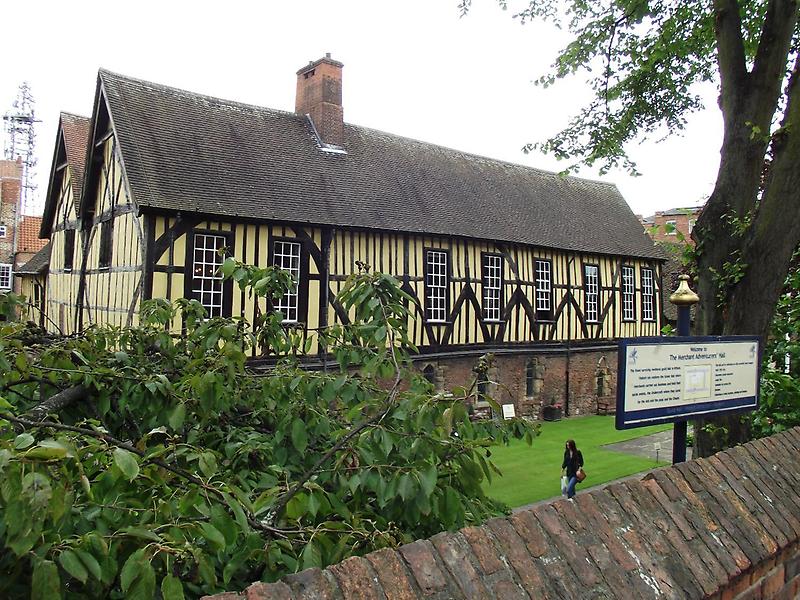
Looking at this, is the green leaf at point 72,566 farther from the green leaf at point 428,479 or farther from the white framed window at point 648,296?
the white framed window at point 648,296

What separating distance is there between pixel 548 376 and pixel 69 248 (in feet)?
52.8

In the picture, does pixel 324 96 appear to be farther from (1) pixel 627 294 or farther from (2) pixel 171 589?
(2) pixel 171 589

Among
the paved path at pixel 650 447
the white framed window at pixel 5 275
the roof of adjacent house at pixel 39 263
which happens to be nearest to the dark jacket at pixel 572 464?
the paved path at pixel 650 447

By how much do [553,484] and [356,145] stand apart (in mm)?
12042

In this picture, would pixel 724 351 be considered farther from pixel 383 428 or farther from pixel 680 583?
pixel 383 428

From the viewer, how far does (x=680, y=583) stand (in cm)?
243

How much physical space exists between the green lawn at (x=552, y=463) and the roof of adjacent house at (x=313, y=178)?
247 inches

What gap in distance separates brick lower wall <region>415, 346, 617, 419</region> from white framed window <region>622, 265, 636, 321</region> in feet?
5.32

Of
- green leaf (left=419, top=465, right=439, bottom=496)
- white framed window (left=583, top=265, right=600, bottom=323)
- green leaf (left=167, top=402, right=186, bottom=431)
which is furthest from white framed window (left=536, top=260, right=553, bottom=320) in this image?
green leaf (left=419, top=465, right=439, bottom=496)

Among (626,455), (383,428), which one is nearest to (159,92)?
(626,455)

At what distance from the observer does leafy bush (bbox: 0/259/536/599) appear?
179 centimetres

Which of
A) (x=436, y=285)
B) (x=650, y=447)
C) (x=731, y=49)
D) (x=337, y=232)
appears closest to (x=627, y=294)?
(x=650, y=447)

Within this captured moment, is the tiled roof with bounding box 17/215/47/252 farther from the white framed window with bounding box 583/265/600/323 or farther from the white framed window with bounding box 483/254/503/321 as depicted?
the white framed window with bounding box 583/265/600/323

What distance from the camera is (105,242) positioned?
16062 millimetres
